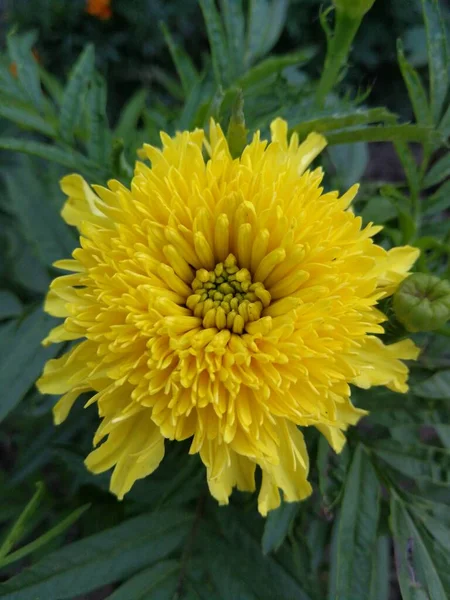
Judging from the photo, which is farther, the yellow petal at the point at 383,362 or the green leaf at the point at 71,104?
the green leaf at the point at 71,104

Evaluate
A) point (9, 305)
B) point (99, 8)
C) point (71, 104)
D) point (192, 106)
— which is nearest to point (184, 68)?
point (192, 106)

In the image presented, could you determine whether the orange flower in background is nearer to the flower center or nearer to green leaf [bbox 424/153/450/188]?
green leaf [bbox 424/153/450/188]

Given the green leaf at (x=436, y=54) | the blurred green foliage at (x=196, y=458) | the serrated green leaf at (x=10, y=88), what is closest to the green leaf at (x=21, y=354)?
the blurred green foliage at (x=196, y=458)

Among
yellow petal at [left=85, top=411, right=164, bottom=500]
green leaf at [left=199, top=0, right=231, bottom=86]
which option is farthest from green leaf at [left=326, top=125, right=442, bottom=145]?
yellow petal at [left=85, top=411, right=164, bottom=500]

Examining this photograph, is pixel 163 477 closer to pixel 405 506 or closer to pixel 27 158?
pixel 405 506

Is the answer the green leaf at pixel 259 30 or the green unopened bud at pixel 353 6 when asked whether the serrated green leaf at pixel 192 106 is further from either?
the green unopened bud at pixel 353 6
